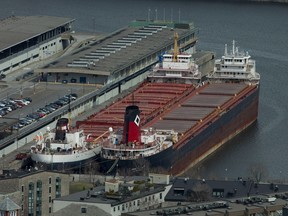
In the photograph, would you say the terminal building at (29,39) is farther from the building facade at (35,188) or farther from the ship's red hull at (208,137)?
the building facade at (35,188)

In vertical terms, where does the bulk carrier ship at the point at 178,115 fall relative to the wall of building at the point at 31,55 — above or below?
below

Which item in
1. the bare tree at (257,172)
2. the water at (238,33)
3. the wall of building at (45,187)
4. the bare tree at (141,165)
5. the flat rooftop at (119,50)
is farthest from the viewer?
the flat rooftop at (119,50)

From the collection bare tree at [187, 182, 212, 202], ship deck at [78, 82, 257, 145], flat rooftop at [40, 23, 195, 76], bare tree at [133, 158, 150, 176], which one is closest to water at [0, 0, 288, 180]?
ship deck at [78, 82, 257, 145]

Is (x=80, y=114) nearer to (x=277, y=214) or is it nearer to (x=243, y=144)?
(x=243, y=144)

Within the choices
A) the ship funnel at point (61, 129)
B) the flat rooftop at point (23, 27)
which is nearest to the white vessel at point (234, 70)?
the flat rooftop at point (23, 27)

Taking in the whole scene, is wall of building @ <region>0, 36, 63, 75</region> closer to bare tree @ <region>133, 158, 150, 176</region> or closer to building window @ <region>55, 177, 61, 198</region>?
bare tree @ <region>133, 158, 150, 176</region>

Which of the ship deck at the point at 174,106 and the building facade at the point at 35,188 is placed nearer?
the building facade at the point at 35,188
